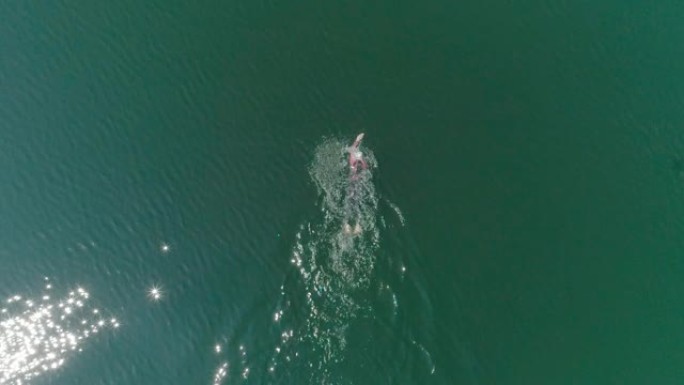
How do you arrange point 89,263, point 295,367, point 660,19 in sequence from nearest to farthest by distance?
point 295,367 < point 89,263 < point 660,19

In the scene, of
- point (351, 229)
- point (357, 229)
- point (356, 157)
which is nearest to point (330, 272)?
point (351, 229)

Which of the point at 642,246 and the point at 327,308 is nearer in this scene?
the point at 327,308

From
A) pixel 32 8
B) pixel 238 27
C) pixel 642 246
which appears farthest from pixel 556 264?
pixel 32 8

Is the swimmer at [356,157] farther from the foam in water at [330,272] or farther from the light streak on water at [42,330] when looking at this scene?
the light streak on water at [42,330]

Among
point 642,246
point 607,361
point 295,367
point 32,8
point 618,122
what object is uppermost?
point 32,8

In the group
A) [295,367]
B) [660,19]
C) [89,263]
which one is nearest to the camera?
[295,367]

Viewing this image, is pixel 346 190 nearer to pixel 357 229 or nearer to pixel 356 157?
pixel 356 157

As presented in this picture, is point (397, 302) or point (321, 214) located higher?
point (321, 214)

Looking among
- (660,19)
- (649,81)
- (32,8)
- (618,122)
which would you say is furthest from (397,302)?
(32,8)

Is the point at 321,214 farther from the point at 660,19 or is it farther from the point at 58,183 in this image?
the point at 660,19

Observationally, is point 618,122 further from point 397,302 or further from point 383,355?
point 383,355
